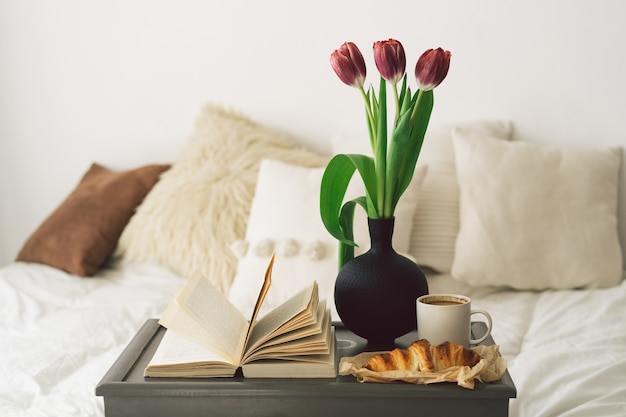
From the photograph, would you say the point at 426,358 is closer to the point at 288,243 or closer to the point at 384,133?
the point at 384,133

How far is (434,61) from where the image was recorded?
1.17 meters

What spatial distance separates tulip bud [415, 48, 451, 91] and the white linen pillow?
34.5 inches

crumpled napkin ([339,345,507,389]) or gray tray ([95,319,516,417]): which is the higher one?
crumpled napkin ([339,345,507,389])

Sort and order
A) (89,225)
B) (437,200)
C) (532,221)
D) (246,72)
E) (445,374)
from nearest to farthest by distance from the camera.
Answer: (445,374) → (532,221) → (437,200) → (89,225) → (246,72)

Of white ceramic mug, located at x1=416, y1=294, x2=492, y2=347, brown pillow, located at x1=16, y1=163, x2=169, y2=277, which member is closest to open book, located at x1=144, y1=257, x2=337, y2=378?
white ceramic mug, located at x1=416, y1=294, x2=492, y2=347

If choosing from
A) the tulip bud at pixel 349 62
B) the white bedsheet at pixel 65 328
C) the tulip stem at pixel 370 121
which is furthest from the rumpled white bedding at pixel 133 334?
the tulip bud at pixel 349 62

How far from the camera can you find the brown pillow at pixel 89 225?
2318mm

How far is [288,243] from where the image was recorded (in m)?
1.93

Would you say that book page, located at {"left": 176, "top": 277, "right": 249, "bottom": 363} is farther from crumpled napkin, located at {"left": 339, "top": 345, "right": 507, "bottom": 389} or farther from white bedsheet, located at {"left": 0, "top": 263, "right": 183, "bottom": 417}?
white bedsheet, located at {"left": 0, "top": 263, "right": 183, "bottom": 417}

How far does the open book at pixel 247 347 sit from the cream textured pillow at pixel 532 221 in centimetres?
97

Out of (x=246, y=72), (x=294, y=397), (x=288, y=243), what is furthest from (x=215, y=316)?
(x=246, y=72)

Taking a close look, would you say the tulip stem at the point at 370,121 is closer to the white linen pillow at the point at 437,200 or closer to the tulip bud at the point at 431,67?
the tulip bud at the point at 431,67

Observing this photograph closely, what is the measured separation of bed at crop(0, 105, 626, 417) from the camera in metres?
1.76

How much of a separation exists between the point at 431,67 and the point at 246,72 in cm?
151
